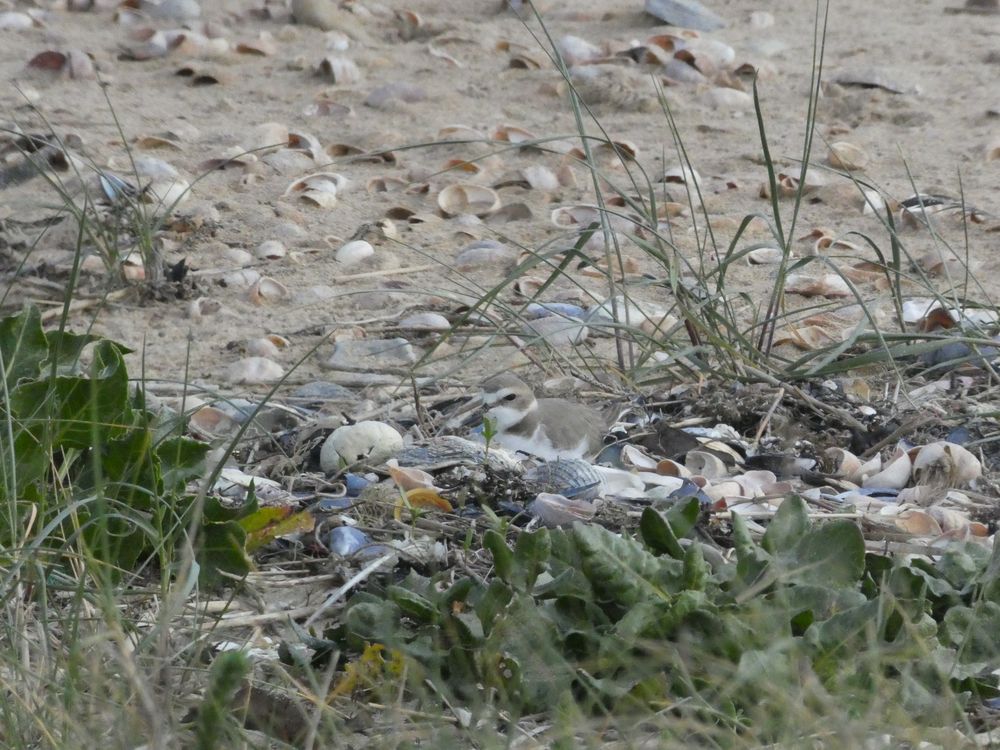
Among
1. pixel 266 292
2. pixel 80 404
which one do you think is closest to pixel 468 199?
pixel 266 292

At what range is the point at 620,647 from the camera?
201 centimetres

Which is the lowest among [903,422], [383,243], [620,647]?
[383,243]

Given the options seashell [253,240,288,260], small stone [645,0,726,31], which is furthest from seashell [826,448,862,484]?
small stone [645,0,726,31]

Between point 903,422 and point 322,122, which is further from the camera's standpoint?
point 322,122

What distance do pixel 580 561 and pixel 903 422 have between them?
1239 millimetres

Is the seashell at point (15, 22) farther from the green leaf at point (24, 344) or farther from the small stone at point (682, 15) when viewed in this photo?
the green leaf at point (24, 344)

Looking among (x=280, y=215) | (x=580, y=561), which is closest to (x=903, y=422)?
(x=580, y=561)

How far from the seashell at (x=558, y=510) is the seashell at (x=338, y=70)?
13.6ft

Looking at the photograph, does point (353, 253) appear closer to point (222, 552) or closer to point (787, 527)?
point (222, 552)

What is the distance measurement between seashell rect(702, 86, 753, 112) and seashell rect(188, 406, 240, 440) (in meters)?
3.51

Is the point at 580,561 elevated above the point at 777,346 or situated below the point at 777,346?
above

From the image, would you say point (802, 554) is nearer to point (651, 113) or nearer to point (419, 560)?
point (419, 560)

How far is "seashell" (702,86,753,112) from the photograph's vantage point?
624 centimetres

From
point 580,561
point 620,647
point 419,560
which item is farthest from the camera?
point 419,560
